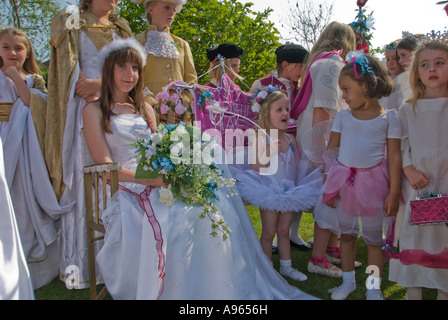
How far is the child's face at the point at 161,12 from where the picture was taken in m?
4.14

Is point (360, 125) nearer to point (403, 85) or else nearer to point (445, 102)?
point (445, 102)

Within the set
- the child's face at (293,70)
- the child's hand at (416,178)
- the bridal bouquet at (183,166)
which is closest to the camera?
the bridal bouquet at (183,166)

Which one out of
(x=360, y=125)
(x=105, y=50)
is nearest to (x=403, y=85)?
(x=360, y=125)

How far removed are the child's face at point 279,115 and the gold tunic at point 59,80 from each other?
1.60m

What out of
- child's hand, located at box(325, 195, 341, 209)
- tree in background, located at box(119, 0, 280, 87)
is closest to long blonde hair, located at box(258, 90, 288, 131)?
child's hand, located at box(325, 195, 341, 209)

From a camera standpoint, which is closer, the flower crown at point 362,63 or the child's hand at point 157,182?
the child's hand at point 157,182

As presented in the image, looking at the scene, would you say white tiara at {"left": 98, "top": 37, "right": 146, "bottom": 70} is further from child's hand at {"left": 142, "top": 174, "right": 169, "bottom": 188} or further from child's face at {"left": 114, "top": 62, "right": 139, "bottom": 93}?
child's hand at {"left": 142, "top": 174, "right": 169, "bottom": 188}

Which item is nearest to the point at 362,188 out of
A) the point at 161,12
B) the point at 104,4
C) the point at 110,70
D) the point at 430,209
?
the point at 430,209

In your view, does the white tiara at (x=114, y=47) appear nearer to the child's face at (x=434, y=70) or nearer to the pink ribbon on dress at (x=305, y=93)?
the pink ribbon on dress at (x=305, y=93)

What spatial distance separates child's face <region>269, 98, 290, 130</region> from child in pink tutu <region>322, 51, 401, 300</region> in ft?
1.95

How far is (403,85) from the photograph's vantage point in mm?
3957

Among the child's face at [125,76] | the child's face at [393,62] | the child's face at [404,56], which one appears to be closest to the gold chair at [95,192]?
the child's face at [125,76]

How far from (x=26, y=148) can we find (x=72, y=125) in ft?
1.57

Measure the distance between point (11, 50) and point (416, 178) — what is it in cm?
354
